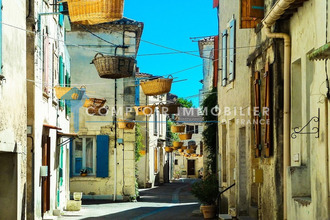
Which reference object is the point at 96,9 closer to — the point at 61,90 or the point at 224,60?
the point at 61,90

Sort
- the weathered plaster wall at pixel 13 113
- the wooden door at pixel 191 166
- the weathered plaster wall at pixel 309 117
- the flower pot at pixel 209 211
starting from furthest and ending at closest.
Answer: the wooden door at pixel 191 166, the flower pot at pixel 209 211, the weathered plaster wall at pixel 13 113, the weathered plaster wall at pixel 309 117

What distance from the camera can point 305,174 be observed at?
8.69 meters

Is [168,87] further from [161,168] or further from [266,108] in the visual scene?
[161,168]

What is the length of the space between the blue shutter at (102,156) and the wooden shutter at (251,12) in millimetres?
15723

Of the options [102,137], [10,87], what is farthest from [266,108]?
[102,137]

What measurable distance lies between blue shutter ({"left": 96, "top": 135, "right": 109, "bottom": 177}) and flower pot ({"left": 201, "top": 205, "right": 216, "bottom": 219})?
10.5m

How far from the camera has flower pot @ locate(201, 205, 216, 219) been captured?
1731cm

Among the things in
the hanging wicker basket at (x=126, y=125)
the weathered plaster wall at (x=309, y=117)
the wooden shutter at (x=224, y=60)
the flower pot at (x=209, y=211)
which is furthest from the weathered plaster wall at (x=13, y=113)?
the hanging wicker basket at (x=126, y=125)

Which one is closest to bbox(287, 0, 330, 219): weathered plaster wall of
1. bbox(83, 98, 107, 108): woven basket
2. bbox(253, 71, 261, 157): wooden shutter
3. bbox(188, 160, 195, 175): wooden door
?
Answer: bbox(253, 71, 261, 157): wooden shutter

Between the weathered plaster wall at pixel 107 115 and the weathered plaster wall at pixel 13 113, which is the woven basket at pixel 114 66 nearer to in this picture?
the weathered plaster wall at pixel 13 113

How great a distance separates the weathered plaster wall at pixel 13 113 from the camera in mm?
10258

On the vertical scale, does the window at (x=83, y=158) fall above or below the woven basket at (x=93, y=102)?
below

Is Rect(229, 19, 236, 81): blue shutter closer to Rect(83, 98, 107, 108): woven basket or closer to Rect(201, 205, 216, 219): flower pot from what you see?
Rect(201, 205, 216, 219): flower pot

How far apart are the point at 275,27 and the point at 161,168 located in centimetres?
4023
